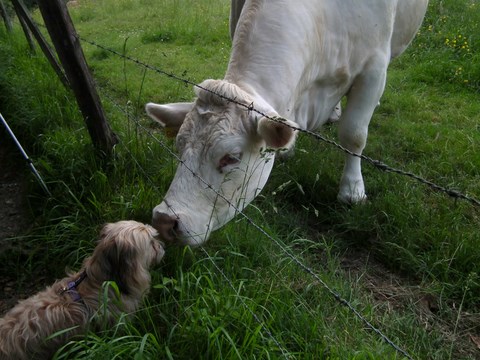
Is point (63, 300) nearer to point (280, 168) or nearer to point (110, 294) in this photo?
point (110, 294)

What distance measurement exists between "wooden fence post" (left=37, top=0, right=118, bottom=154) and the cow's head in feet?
3.51

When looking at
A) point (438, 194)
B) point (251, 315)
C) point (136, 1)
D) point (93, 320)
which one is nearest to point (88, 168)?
point (93, 320)

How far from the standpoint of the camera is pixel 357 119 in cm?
411

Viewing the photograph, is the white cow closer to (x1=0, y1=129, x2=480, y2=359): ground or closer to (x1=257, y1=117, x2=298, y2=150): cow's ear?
(x1=257, y1=117, x2=298, y2=150): cow's ear

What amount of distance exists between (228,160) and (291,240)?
106 cm

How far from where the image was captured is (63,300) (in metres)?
2.39

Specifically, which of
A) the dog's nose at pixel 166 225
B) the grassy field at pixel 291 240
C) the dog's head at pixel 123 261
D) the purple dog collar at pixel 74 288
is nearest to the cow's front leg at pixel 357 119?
the grassy field at pixel 291 240

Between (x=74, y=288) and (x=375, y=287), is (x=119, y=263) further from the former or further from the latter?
(x=375, y=287)

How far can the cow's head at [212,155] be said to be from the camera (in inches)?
106

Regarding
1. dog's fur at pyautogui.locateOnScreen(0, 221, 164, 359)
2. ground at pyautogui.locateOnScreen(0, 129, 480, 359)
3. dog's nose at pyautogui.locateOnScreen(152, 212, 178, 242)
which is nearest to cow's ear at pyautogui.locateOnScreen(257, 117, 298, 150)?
dog's nose at pyautogui.locateOnScreen(152, 212, 178, 242)

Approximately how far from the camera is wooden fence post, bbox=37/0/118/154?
11.1 feet

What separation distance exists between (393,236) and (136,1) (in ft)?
38.7

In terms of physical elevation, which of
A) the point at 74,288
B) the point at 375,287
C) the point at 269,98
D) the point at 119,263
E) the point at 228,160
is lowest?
the point at 375,287

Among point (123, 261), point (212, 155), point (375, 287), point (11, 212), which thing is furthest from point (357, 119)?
point (11, 212)
